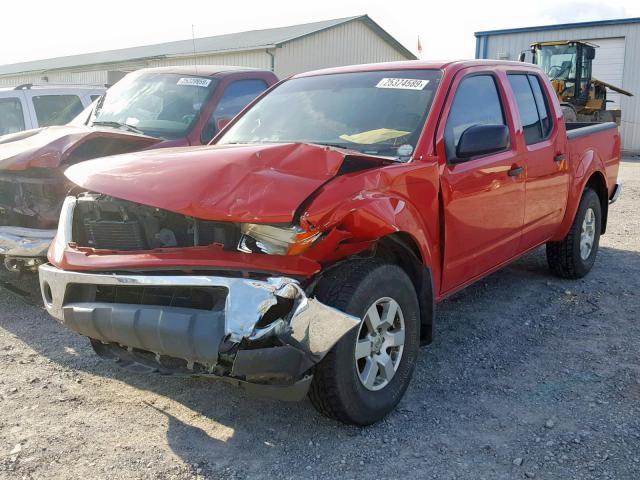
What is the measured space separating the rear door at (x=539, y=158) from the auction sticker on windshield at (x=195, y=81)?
2887 millimetres

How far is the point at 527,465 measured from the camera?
2.88 m

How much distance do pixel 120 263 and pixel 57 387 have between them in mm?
1224

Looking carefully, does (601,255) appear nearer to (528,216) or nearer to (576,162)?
(576,162)

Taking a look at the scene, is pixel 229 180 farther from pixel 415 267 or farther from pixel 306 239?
pixel 415 267

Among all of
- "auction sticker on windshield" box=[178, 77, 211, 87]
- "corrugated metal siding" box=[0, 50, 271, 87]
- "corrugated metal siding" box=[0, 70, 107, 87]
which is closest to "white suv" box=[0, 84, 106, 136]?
"auction sticker on windshield" box=[178, 77, 211, 87]

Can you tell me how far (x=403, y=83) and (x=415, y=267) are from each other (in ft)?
4.04

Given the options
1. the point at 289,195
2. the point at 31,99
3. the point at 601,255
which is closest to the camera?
the point at 289,195

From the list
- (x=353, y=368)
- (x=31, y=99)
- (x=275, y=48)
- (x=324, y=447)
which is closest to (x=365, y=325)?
(x=353, y=368)

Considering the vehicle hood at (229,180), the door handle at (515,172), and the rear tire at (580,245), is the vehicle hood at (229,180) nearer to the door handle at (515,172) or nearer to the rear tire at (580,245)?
the door handle at (515,172)

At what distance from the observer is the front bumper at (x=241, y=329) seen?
262cm

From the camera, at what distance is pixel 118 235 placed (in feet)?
10.3

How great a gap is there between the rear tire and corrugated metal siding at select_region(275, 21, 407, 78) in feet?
54.9

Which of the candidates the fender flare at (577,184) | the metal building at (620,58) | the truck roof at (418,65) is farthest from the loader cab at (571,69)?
the truck roof at (418,65)

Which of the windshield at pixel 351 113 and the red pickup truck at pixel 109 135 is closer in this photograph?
the windshield at pixel 351 113
